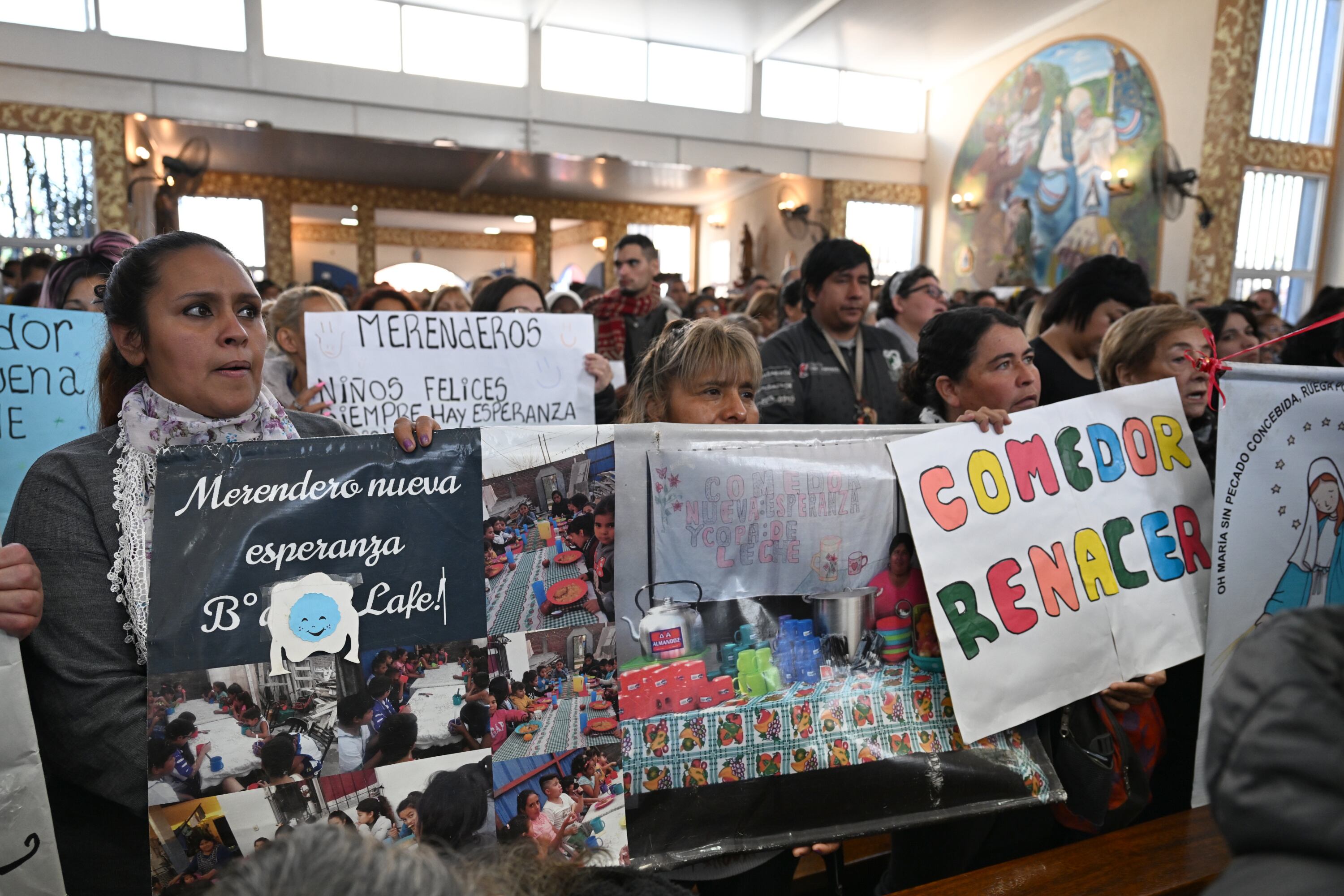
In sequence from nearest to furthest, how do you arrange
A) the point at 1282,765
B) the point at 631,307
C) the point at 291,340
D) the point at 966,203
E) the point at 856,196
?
the point at 1282,765 → the point at 291,340 → the point at 631,307 → the point at 966,203 → the point at 856,196

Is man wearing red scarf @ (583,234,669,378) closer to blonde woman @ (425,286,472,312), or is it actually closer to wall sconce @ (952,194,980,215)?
blonde woman @ (425,286,472,312)

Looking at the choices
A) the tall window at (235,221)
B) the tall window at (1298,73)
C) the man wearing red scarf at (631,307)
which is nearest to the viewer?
the man wearing red scarf at (631,307)

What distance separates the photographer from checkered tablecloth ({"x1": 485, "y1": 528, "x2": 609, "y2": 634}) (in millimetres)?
1272

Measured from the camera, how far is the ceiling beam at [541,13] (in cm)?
1113

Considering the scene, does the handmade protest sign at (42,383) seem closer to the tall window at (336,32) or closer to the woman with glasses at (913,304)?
the woman with glasses at (913,304)

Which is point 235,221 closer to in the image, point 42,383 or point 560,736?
point 42,383

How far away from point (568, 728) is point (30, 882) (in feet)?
2.55

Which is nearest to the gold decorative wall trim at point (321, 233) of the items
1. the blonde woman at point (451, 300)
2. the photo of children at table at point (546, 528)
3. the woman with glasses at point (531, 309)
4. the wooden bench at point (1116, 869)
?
the blonde woman at point (451, 300)

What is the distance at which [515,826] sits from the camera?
1246mm

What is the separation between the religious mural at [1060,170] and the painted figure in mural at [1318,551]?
8820 mm

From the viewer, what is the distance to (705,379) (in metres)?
1.93

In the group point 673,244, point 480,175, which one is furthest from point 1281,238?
point 480,175

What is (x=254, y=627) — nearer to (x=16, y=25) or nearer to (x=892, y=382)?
(x=892, y=382)

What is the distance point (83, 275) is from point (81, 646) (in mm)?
1768
